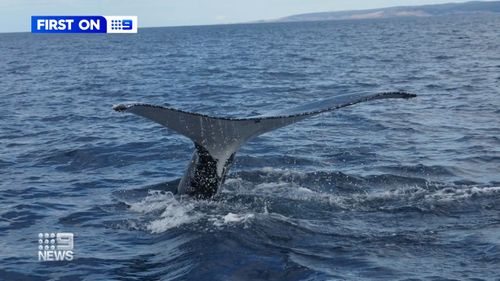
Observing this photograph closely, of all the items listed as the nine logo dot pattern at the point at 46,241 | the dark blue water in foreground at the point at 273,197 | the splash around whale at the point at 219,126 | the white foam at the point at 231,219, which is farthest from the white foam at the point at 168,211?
the nine logo dot pattern at the point at 46,241

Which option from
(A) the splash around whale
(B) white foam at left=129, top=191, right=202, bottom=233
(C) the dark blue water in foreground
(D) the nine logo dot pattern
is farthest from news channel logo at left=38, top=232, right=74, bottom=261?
(A) the splash around whale

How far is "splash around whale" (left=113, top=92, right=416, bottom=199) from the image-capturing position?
707 cm

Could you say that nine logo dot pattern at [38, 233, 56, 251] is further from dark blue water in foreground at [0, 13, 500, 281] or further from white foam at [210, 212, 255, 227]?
white foam at [210, 212, 255, 227]

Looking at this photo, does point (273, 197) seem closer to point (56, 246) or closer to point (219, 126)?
point (219, 126)

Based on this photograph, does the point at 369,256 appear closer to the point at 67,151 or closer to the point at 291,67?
the point at 67,151

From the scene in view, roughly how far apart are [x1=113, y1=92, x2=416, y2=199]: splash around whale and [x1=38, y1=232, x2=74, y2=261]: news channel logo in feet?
6.02

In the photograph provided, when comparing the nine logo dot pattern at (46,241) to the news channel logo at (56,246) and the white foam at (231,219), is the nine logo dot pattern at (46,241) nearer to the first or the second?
the news channel logo at (56,246)

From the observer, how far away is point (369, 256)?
23.6ft

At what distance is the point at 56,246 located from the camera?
804 centimetres

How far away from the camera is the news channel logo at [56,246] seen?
25.1ft

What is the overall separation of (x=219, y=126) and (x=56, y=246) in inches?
105

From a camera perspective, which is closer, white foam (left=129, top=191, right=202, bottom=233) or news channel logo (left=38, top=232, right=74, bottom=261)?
news channel logo (left=38, top=232, right=74, bottom=261)

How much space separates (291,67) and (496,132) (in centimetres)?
2389

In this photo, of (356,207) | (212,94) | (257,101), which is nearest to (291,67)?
(212,94)
